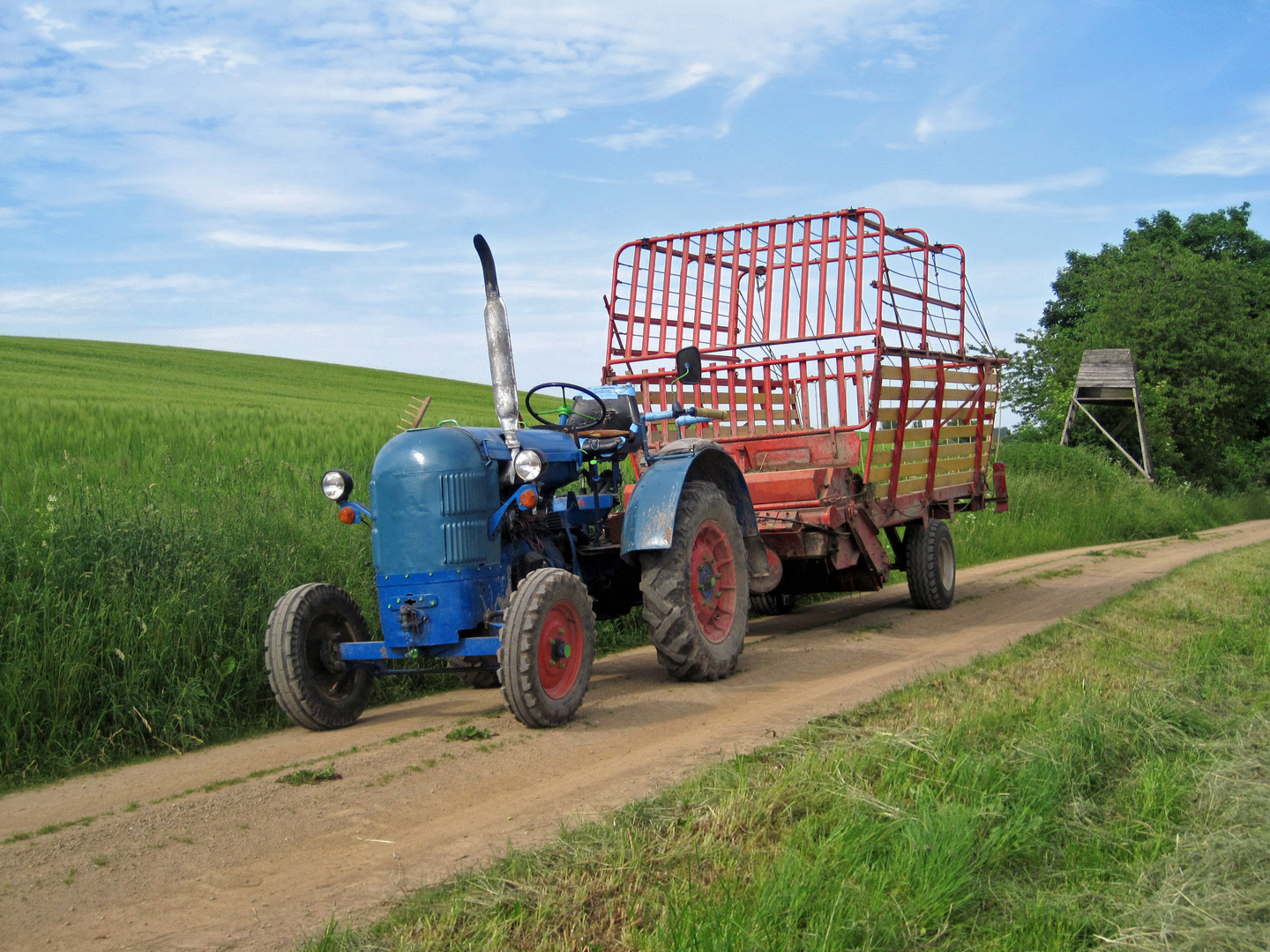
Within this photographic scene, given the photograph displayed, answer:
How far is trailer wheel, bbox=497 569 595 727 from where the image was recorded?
4.79 meters

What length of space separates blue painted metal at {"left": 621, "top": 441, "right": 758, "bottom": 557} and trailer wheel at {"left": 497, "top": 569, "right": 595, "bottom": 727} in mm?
687

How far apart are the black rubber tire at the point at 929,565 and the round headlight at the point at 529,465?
4.95m

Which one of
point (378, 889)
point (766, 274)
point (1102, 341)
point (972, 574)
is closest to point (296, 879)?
point (378, 889)

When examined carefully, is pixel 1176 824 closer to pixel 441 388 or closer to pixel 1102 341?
pixel 1102 341

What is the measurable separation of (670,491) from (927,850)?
3140mm

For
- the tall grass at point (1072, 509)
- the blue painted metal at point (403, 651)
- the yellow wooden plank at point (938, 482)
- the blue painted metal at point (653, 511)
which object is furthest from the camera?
the tall grass at point (1072, 509)

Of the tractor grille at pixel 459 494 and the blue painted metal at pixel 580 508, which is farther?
the blue painted metal at pixel 580 508

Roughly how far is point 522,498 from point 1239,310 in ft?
82.9

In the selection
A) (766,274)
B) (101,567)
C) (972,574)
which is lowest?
(972,574)

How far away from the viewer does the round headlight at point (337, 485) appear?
5.45 metres

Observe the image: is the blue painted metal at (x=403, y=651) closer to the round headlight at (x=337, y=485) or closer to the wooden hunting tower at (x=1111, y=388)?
the round headlight at (x=337, y=485)

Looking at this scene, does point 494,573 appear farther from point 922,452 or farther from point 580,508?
point 922,452

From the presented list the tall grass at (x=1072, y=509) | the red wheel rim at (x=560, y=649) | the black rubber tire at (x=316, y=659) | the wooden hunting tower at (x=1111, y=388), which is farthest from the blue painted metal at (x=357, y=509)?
the wooden hunting tower at (x=1111, y=388)

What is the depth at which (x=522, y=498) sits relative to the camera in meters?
5.10
